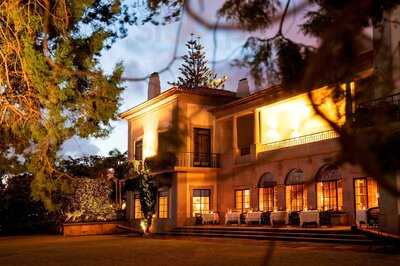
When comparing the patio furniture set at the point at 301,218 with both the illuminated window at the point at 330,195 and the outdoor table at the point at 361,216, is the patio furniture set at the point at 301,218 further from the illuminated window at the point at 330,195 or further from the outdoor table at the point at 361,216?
the illuminated window at the point at 330,195

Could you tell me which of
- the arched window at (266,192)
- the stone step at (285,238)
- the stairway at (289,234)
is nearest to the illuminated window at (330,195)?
the stairway at (289,234)

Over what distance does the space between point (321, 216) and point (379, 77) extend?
17327 millimetres

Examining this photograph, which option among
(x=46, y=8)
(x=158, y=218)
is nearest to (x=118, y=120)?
(x=46, y=8)

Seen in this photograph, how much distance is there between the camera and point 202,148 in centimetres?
2842

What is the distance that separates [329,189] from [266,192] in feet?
13.8

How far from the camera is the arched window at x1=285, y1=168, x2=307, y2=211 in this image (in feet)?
74.9

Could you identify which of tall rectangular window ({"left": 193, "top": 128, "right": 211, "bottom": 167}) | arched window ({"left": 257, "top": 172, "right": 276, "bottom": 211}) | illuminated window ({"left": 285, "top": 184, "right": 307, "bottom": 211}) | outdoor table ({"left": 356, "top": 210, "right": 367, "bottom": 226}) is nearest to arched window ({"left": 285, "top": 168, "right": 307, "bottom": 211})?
illuminated window ({"left": 285, "top": 184, "right": 307, "bottom": 211})

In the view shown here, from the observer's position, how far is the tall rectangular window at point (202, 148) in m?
28.1

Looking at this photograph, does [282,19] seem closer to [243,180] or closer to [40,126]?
[40,126]

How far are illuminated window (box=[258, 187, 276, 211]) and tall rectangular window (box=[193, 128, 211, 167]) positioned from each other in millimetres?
3901

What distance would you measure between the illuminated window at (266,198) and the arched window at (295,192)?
3.53 feet

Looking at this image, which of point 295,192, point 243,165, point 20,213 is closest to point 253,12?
point 243,165

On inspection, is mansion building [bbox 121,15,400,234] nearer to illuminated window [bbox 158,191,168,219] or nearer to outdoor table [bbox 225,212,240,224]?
illuminated window [bbox 158,191,168,219]

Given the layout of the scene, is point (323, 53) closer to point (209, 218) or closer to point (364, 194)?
point (364, 194)
